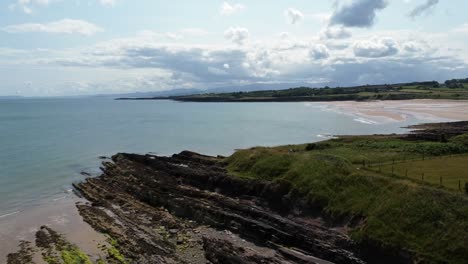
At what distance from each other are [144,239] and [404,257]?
64.7ft

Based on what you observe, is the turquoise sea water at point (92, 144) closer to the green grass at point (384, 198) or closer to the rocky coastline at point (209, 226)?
the rocky coastline at point (209, 226)

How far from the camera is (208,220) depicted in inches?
1457

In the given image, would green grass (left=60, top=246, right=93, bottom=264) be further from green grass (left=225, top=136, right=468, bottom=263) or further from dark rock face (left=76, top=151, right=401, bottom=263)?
green grass (left=225, top=136, right=468, bottom=263)

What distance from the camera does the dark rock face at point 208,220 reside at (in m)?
29.2

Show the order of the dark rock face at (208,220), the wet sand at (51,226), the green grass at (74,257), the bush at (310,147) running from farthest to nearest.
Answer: the bush at (310,147), the wet sand at (51,226), the green grass at (74,257), the dark rock face at (208,220)

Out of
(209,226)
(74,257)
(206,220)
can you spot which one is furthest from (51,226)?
(209,226)

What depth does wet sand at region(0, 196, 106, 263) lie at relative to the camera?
111 ft

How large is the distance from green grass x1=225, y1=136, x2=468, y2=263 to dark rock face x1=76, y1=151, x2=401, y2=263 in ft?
5.63

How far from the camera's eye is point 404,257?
25672 mm

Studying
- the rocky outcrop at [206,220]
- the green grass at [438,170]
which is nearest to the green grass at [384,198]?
the green grass at [438,170]

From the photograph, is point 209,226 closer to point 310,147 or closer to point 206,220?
point 206,220

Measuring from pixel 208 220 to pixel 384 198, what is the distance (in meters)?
15.5

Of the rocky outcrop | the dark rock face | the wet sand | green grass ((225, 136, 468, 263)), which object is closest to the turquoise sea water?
the wet sand

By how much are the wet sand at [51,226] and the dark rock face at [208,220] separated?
1.21 m
